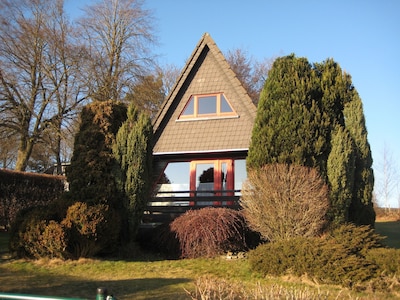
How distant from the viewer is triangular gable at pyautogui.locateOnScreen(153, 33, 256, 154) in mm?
16266

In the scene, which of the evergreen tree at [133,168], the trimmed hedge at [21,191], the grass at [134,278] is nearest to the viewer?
the grass at [134,278]

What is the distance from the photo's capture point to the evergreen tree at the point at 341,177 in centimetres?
1158

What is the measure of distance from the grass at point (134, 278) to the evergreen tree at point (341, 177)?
2900 millimetres

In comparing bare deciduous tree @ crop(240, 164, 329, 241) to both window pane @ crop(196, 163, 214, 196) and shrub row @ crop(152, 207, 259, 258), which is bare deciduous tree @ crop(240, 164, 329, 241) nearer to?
shrub row @ crop(152, 207, 259, 258)

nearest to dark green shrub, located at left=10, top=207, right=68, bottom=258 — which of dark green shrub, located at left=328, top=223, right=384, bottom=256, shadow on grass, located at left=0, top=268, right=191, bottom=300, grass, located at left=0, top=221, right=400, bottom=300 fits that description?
grass, located at left=0, top=221, right=400, bottom=300

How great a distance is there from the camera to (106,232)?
1095cm

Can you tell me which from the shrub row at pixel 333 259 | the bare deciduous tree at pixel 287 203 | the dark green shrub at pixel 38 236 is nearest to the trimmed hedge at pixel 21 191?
the dark green shrub at pixel 38 236

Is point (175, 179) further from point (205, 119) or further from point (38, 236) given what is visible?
point (38, 236)

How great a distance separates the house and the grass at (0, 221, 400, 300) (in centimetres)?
514

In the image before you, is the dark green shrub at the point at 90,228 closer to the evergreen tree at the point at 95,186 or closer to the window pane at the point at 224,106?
the evergreen tree at the point at 95,186

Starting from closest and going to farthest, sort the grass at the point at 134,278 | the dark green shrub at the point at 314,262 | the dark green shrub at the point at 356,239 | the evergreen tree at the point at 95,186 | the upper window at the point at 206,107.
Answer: the grass at the point at 134,278
the dark green shrub at the point at 314,262
the dark green shrub at the point at 356,239
the evergreen tree at the point at 95,186
the upper window at the point at 206,107

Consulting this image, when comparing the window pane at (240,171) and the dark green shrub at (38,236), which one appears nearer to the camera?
the dark green shrub at (38,236)

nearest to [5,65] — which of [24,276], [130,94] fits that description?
[130,94]

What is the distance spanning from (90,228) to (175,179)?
6665mm
